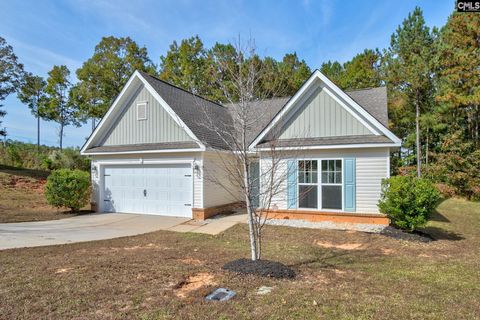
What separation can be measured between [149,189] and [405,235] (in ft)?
33.7

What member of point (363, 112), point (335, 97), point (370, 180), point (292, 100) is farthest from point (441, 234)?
point (292, 100)

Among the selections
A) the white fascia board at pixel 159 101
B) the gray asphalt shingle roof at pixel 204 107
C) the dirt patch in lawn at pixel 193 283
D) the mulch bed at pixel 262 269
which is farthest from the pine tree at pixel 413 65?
the dirt patch in lawn at pixel 193 283

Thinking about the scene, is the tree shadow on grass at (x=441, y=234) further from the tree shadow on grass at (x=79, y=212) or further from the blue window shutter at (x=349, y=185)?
the tree shadow on grass at (x=79, y=212)

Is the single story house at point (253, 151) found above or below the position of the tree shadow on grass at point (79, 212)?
above

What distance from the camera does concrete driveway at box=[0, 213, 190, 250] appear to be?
8.54 metres

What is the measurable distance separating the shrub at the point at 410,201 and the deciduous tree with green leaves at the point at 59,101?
31.5 meters

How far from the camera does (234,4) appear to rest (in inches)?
433

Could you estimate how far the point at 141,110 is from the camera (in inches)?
544

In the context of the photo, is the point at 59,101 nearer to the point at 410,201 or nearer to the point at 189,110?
the point at 189,110

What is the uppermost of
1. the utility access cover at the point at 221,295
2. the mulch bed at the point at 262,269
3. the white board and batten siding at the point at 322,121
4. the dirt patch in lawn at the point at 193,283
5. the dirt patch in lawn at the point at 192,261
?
the white board and batten siding at the point at 322,121

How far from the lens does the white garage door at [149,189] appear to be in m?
12.6

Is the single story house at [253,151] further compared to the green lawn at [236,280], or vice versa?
the single story house at [253,151]

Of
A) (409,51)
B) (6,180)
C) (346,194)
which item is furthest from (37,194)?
(409,51)

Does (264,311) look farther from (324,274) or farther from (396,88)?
(396,88)
